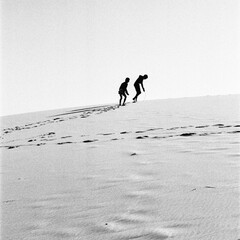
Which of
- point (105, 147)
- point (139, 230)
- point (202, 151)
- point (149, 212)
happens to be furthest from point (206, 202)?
point (105, 147)

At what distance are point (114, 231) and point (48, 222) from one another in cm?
47

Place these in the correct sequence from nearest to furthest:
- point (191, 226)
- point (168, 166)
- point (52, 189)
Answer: point (191, 226) → point (52, 189) → point (168, 166)

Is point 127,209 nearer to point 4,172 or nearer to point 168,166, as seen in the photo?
point 168,166

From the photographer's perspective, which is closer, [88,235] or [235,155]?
[88,235]

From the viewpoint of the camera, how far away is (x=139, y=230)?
5.80 ft

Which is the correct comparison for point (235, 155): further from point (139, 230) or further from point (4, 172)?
point (4, 172)

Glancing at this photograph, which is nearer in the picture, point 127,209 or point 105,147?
point 127,209

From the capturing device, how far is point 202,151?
155 inches

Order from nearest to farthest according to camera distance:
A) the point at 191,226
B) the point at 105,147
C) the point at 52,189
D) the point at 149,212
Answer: the point at 191,226
the point at 149,212
the point at 52,189
the point at 105,147

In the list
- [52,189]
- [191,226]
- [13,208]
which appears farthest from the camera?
[52,189]

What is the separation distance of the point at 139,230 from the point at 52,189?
1.24 meters

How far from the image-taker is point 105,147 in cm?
496

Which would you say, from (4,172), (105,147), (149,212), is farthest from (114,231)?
(105,147)

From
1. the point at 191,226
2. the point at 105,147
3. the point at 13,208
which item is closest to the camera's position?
the point at 191,226
